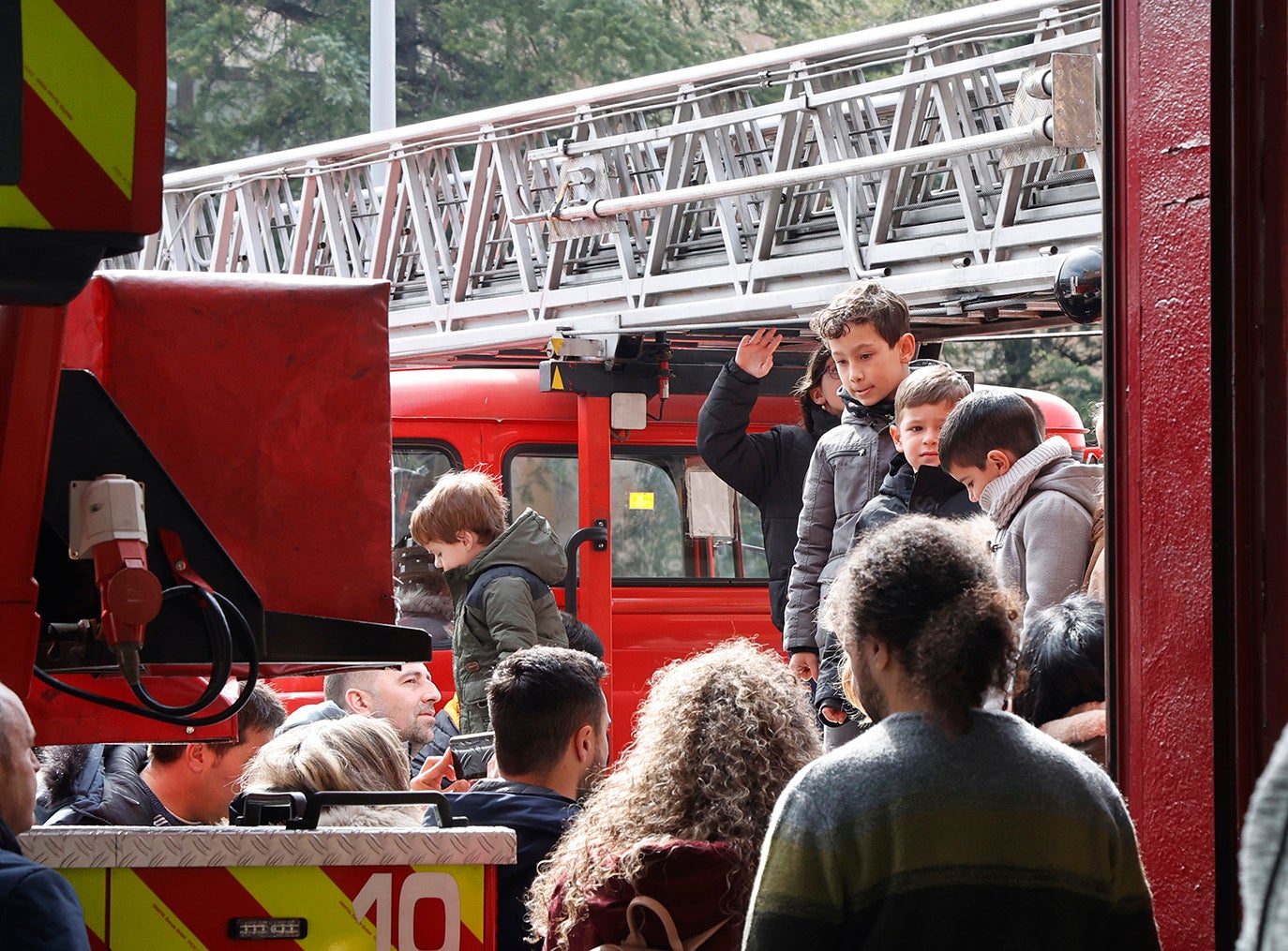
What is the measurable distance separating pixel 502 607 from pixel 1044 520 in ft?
8.98

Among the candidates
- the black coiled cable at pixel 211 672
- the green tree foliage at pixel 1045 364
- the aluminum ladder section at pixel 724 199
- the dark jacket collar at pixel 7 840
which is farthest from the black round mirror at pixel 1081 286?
the green tree foliage at pixel 1045 364

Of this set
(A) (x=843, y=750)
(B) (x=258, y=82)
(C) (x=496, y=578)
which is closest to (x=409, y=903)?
(A) (x=843, y=750)

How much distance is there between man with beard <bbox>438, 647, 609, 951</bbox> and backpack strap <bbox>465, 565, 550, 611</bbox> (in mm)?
2513

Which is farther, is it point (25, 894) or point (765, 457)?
point (765, 457)

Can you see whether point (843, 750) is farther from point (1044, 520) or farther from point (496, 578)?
point (496, 578)

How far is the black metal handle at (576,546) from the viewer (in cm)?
827

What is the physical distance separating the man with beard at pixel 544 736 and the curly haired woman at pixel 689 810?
0.71 metres

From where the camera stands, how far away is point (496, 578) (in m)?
6.55

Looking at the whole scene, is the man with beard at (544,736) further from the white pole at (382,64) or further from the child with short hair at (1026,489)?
the white pole at (382,64)

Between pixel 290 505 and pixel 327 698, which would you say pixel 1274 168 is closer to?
pixel 290 505

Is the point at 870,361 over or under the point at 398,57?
under

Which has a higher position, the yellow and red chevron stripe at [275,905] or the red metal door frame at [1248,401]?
the red metal door frame at [1248,401]

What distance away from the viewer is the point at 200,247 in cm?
1233

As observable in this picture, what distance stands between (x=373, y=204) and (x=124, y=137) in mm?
8913
